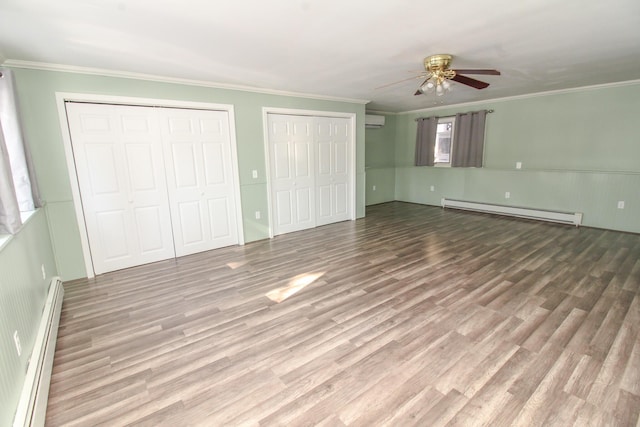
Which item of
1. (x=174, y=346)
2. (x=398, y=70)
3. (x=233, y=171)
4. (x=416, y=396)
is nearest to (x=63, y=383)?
(x=174, y=346)

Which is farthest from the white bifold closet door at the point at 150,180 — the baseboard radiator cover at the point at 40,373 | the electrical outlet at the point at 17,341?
the electrical outlet at the point at 17,341

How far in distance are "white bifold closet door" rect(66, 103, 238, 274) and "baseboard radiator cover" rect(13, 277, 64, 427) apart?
1.22 meters

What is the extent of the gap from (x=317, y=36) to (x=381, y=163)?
567cm

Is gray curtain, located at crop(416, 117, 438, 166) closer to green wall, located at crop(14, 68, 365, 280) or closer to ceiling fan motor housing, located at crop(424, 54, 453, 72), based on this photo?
ceiling fan motor housing, located at crop(424, 54, 453, 72)

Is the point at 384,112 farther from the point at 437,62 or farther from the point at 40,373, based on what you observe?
the point at 40,373

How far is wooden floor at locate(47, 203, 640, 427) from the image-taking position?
169 centimetres

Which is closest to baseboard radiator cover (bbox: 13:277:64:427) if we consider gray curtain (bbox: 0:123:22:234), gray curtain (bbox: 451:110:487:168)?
gray curtain (bbox: 0:123:22:234)

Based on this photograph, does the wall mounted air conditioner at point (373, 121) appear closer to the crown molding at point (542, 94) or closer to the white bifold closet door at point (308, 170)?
the crown molding at point (542, 94)

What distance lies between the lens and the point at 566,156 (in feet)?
17.9

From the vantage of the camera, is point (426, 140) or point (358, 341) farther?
point (426, 140)

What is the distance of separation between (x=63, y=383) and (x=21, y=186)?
6.31 ft

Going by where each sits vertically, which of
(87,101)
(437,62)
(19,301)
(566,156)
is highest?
(437,62)

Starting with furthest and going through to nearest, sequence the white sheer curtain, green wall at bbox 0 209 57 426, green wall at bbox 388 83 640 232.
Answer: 1. green wall at bbox 388 83 640 232
2. the white sheer curtain
3. green wall at bbox 0 209 57 426

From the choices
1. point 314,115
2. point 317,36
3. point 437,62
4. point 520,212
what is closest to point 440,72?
point 437,62
